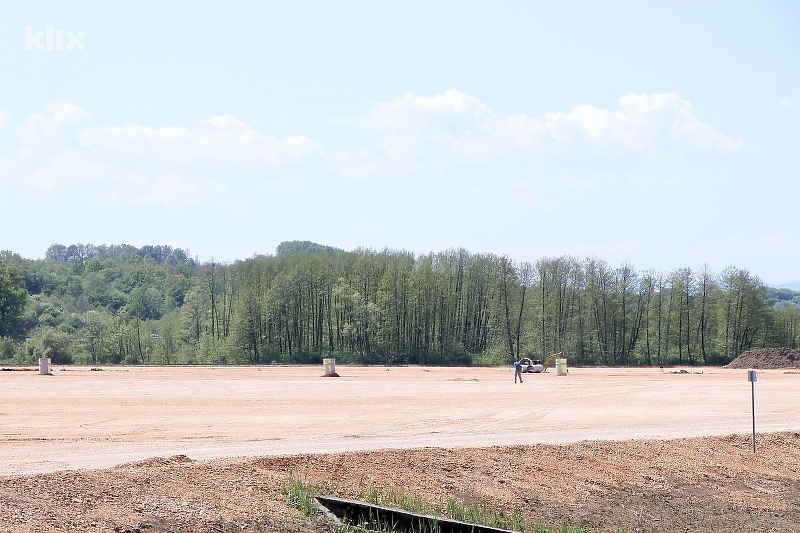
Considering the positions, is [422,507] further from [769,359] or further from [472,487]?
[769,359]

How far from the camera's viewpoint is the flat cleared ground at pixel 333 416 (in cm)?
2642

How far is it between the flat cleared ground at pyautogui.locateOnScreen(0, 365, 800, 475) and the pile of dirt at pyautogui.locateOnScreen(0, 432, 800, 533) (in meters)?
2.68

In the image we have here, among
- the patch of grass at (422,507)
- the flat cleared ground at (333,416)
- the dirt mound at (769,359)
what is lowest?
the patch of grass at (422,507)

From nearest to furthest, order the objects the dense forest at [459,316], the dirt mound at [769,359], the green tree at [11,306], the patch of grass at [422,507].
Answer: the patch of grass at [422,507], the dirt mound at [769,359], the dense forest at [459,316], the green tree at [11,306]

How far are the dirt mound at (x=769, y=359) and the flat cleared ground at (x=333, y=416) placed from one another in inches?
1356

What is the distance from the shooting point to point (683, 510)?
22922 mm

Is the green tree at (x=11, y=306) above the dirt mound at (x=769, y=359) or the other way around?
above

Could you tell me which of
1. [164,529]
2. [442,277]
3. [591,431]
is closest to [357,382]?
[591,431]

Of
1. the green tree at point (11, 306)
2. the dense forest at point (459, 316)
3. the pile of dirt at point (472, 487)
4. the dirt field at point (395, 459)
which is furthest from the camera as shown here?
the green tree at point (11, 306)

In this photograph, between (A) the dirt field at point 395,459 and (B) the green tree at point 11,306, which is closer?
(A) the dirt field at point 395,459

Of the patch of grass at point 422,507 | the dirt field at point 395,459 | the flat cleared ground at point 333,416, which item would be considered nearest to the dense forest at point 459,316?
the flat cleared ground at point 333,416

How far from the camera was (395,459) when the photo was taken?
22.2 meters

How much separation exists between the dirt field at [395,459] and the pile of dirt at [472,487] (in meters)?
0.04

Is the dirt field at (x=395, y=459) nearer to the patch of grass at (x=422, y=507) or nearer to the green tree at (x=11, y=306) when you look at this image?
the patch of grass at (x=422, y=507)
